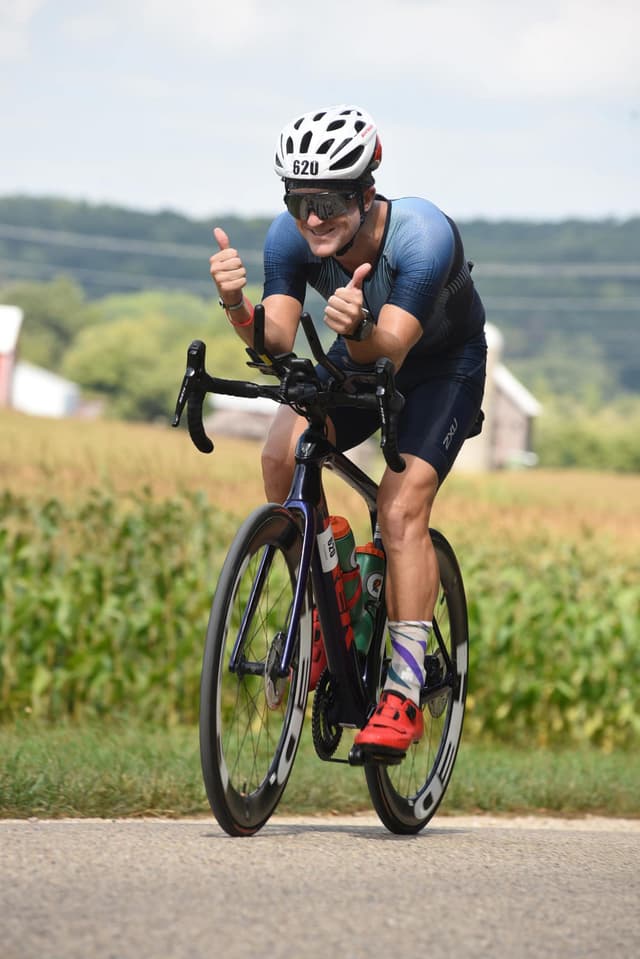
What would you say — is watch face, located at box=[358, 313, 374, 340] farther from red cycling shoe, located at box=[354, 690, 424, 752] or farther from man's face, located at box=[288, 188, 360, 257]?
red cycling shoe, located at box=[354, 690, 424, 752]

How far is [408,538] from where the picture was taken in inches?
214

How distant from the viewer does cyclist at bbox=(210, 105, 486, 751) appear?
5.10 m

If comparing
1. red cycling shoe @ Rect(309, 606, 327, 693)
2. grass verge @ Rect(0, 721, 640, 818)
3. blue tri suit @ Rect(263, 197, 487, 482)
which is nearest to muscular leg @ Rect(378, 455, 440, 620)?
blue tri suit @ Rect(263, 197, 487, 482)

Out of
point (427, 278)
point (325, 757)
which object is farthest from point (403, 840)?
point (427, 278)

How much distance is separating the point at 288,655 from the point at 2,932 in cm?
172

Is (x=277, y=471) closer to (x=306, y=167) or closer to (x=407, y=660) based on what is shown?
(x=407, y=660)

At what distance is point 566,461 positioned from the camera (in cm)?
12625

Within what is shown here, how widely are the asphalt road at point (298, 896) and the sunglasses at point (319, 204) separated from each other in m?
2.08

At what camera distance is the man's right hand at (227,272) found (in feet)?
16.5

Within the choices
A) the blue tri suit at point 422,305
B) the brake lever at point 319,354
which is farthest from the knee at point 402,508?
the brake lever at point 319,354

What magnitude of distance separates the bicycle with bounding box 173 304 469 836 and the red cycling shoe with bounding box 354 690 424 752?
5 cm

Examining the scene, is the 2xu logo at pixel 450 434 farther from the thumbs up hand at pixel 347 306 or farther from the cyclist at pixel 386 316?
the thumbs up hand at pixel 347 306

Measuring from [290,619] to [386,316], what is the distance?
106cm

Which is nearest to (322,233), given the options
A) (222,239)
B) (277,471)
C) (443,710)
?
(222,239)
